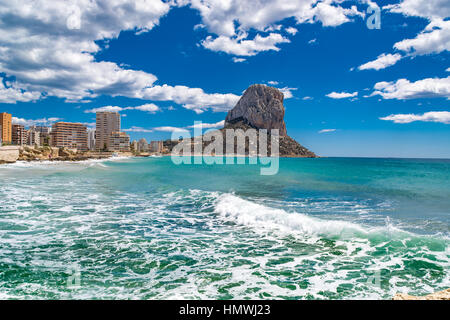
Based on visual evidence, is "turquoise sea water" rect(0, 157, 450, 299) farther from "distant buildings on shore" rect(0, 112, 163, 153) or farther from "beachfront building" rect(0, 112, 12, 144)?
"beachfront building" rect(0, 112, 12, 144)

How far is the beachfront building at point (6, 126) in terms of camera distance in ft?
480

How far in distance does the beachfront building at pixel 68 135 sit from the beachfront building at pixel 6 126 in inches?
864

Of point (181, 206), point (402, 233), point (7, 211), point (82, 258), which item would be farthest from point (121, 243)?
point (402, 233)

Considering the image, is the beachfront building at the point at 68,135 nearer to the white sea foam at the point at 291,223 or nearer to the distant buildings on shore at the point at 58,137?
the distant buildings on shore at the point at 58,137

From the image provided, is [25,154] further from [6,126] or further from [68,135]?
[68,135]

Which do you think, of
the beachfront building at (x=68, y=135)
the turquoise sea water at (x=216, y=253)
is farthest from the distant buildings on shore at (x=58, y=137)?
the turquoise sea water at (x=216, y=253)

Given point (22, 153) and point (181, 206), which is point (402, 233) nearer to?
point (181, 206)

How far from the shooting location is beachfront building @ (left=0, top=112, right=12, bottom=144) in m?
146

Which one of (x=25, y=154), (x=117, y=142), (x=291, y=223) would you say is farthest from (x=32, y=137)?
(x=291, y=223)

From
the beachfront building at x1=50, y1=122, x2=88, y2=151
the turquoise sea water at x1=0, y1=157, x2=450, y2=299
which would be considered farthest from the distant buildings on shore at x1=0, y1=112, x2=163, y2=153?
the turquoise sea water at x1=0, y1=157, x2=450, y2=299

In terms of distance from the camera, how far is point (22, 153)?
227 ft

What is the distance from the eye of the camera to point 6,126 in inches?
5901

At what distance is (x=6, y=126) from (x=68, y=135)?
31345 millimetres
